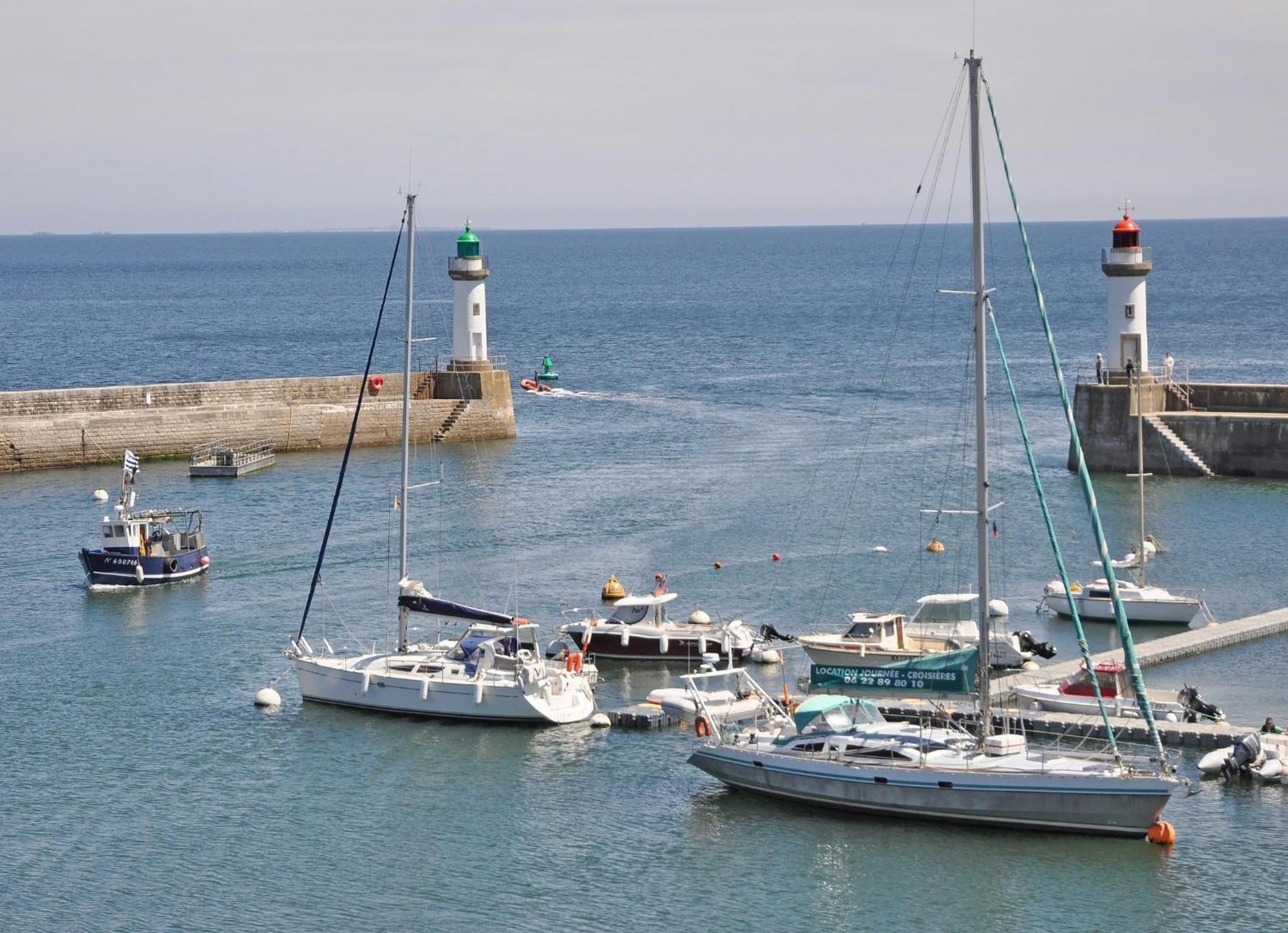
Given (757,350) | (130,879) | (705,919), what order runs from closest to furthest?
(705,919)
(130,879)
(757,350)

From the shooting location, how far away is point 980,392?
2878 cm

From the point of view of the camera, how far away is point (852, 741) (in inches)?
1105

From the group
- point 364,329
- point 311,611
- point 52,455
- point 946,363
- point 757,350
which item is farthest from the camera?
point 364,329

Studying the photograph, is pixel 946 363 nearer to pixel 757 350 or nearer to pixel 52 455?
pixel 757 350

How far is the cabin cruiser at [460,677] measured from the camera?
32938 mm

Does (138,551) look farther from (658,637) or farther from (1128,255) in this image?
(1128,255)

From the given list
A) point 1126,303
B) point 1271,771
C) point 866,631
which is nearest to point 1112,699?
point 1271,771

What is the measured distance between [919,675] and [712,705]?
12.0 feet

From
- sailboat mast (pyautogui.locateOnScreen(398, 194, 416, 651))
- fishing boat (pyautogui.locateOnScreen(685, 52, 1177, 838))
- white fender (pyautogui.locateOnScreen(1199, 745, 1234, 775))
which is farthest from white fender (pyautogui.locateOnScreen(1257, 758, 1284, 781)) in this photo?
sailboat mast (pyautogui.locateOnScreen(398, 194, 416, 651))

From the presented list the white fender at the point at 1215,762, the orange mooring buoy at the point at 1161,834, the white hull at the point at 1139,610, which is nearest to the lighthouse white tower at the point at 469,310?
the white hull at the point at 1139,610

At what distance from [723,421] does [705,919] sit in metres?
49.7

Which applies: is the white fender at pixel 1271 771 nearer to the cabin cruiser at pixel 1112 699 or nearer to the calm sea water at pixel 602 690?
the calm sea water at pixel 602 690

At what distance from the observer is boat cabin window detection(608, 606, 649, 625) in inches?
1492

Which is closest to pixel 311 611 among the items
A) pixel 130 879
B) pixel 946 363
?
pixel 130 879
